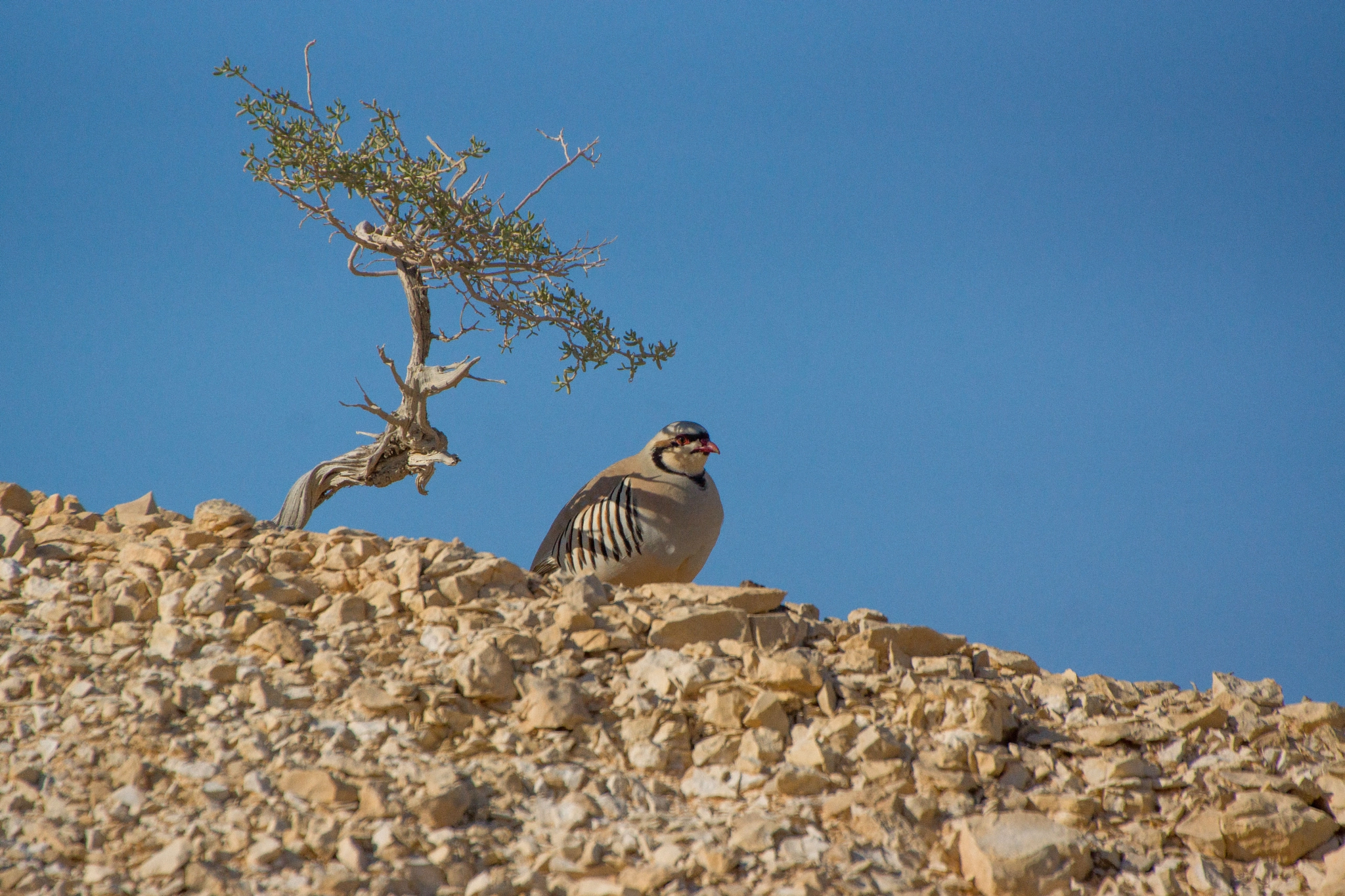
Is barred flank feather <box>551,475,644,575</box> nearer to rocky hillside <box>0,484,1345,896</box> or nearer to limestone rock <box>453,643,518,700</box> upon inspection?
rocky hillside <box>0,484,1345,896</box>

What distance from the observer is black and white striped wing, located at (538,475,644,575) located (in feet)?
21.1

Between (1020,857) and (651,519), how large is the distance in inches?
130

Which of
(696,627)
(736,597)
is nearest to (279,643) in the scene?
(696,627)

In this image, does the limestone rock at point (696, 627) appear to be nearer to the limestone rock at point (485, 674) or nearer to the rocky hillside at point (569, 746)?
the rocky hillside at point (569, 746)

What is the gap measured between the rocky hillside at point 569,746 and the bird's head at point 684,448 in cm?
160

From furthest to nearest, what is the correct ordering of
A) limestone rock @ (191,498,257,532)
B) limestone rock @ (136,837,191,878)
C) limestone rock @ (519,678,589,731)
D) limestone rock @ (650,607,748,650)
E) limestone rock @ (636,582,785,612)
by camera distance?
limestone rock @ (191,498,257,532)
limestone rock @ (636,582,785,612)
limestone rock @ (650,607,748,650)
limestone rock @ (519,678,589,731)
limestone rock @ (136,837,191,878)

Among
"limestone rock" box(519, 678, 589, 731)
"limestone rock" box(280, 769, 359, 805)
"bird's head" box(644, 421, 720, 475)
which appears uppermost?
"bird's head" box(644, 421, 720, 475)

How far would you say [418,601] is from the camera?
4.63 metres

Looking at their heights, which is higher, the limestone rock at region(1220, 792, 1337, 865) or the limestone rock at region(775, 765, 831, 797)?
the limestone rock at region(775, 765, 831, 797)

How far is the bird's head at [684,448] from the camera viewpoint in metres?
6.62

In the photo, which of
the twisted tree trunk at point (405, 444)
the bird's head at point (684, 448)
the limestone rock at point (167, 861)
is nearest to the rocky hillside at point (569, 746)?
the limestone rock at point (167, 861)

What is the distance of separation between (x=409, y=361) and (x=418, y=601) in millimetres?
3190

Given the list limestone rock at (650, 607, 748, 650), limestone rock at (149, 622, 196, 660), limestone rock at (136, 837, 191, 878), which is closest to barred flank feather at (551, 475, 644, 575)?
limestone rock at (650, 607, 748, 650)

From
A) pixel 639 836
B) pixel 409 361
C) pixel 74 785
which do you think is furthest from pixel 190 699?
pixel 409 361
